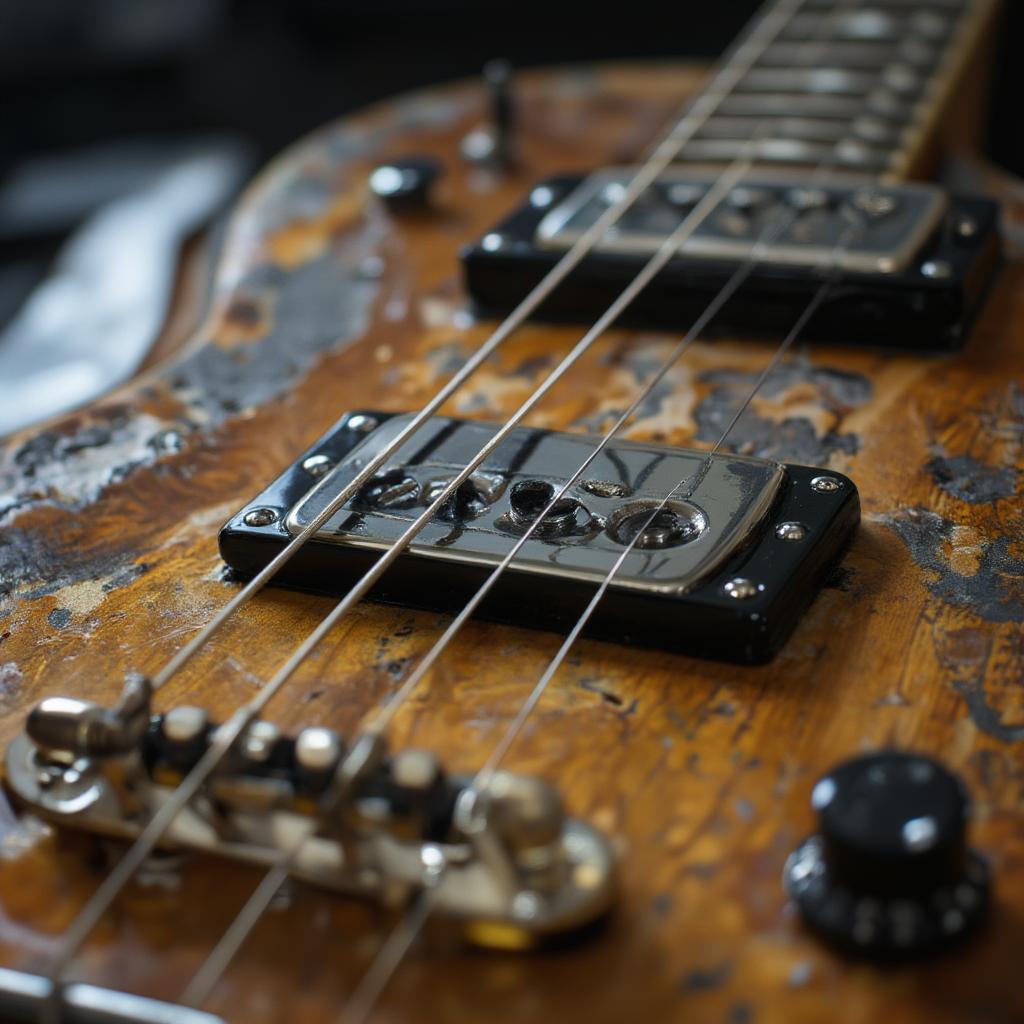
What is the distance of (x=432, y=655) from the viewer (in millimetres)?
661

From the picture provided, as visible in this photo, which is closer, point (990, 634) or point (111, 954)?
point (111, 954)

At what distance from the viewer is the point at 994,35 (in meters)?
1.60

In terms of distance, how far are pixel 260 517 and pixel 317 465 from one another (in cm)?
6

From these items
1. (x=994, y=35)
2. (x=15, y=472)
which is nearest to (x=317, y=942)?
(x=15, y=472)

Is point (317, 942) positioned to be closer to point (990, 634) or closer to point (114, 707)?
point (114, 707)

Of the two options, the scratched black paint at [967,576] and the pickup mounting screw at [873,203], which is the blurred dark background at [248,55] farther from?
the scratched black paint at [967,576]

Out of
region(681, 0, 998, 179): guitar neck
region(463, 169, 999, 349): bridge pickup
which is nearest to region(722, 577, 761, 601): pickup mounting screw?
region(463, 169, 999, 349): bridge pickup

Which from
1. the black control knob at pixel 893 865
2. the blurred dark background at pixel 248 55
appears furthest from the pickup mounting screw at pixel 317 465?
the blurred dark background at pixel 248 55

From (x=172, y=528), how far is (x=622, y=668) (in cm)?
31

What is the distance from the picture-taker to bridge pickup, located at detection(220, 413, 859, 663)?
2.18 ft

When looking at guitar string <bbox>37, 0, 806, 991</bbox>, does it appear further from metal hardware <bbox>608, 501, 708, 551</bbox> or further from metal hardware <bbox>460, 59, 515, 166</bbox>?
metal hardware <bbox>460, 59, 515, 166</bbox>

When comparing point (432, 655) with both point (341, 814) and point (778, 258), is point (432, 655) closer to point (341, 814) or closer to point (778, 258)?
point (341, 814)

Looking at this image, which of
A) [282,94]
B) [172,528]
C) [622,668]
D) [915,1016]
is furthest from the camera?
[282,94]

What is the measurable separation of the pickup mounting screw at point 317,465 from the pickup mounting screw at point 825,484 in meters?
0.27
